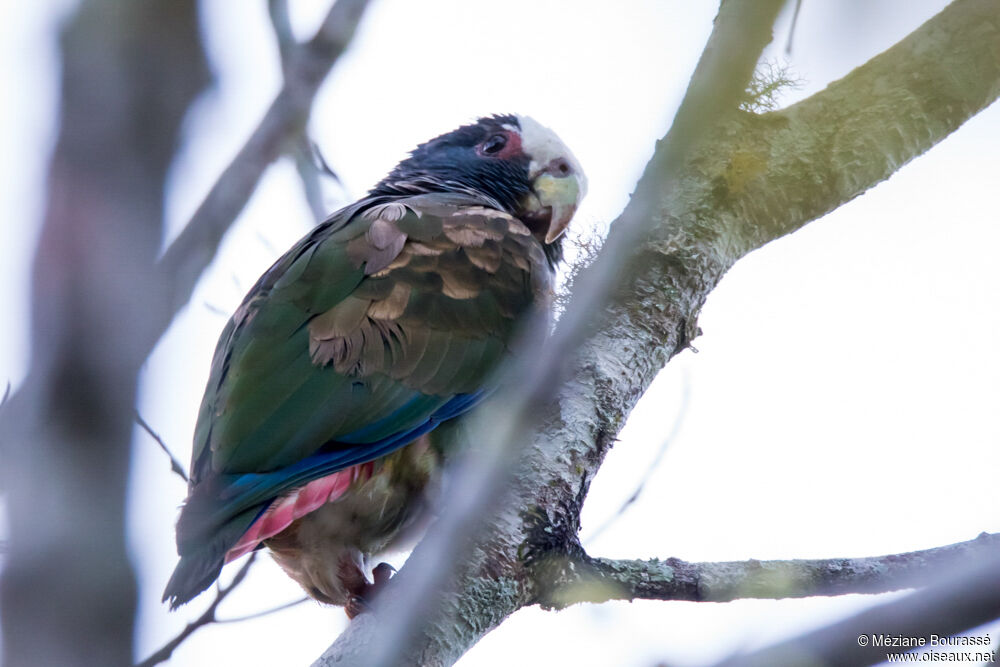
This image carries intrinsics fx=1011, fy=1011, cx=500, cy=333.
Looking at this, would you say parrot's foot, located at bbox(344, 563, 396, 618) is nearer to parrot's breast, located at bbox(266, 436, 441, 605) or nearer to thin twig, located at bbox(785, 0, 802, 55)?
parrot's breast, located at bbox(266, 436, 441, 605)

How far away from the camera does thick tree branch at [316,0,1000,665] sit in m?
1.99

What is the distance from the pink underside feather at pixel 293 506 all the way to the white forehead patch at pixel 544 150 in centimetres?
147

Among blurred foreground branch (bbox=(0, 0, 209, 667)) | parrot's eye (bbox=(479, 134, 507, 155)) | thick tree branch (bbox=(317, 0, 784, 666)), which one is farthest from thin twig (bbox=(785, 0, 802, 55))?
parrot's eye (bbox=(479, 134, 507, 155))

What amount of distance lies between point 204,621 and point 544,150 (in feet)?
6.16

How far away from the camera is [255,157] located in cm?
141

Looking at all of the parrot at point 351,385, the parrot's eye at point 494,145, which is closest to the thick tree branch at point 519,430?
the parrot at point 351,385

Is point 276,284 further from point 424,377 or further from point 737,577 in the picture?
point 737,577

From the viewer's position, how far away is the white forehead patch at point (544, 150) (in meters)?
3.44

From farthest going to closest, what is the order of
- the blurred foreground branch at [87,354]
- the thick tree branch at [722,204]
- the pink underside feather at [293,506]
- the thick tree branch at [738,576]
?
the pink underside feather at [293,506] < the thick tree branch at [722,204] < the thick tree branch at [738,576] < the blurred foreground branch at [87,354]

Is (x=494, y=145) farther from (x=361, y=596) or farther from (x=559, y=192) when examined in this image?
(x=361, y=596)

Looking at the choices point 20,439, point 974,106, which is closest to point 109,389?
point 20,439

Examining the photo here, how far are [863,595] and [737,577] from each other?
0.21 metres

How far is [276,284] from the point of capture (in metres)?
2.67

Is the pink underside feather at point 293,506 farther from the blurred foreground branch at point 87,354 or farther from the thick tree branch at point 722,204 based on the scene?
the blurred foreground branch at point 87,354
